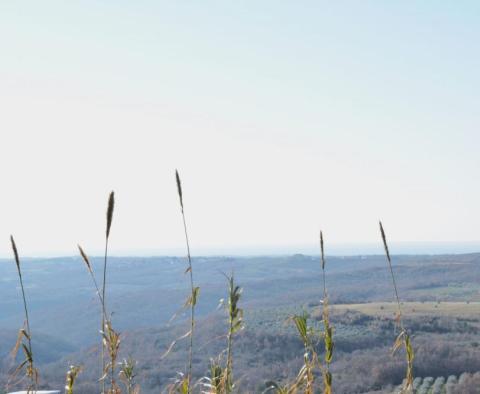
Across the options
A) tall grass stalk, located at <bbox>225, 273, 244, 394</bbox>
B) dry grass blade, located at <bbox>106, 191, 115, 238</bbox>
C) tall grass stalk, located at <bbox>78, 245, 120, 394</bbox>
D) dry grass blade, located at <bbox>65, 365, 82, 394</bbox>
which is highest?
dry grass blade, located at <bbox>106, 191, 115, 238</bbox>

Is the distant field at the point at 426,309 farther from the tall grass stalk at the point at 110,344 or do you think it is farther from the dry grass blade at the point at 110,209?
the dry grass blade at the point at 110,209

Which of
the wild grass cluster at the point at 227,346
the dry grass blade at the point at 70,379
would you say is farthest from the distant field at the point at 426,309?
the dry grass blade at the point at 70,379

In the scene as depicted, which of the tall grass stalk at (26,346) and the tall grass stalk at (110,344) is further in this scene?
the tall grass stalk at (110,344)

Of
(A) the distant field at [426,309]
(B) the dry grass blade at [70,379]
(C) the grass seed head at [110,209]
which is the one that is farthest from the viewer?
(A) the distant field at [426,309]

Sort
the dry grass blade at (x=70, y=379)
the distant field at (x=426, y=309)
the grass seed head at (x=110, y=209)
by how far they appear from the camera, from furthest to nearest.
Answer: the distant field at (x=426, y=309), the dry grass blade at (x=70, y=379), the grass seed head at (x=110, y=209)

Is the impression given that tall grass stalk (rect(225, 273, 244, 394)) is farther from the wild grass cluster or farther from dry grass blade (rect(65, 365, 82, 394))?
dry grass blade (rect(65, 365, 82, 394))

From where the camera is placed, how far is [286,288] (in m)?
187

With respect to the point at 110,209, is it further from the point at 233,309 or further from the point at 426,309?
the point at 426,309

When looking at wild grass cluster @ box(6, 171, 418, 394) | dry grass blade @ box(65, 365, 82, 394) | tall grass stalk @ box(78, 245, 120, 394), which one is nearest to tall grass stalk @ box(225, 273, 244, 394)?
wild grass cluster @ box(6, 171, 418, 394)

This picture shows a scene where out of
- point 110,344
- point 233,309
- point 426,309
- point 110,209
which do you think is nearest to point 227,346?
point 233,309

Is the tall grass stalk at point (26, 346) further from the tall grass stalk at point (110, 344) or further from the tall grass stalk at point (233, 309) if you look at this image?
the tall grass stalk at point (233, 309)

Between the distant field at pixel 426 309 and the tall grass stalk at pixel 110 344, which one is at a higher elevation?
the tall grass stalk at pixel 110 344

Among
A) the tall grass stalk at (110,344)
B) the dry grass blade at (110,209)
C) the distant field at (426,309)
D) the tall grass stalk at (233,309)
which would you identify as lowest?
the distant field at (426,309)

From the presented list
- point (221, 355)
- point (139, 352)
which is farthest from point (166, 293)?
point (221, 355)
